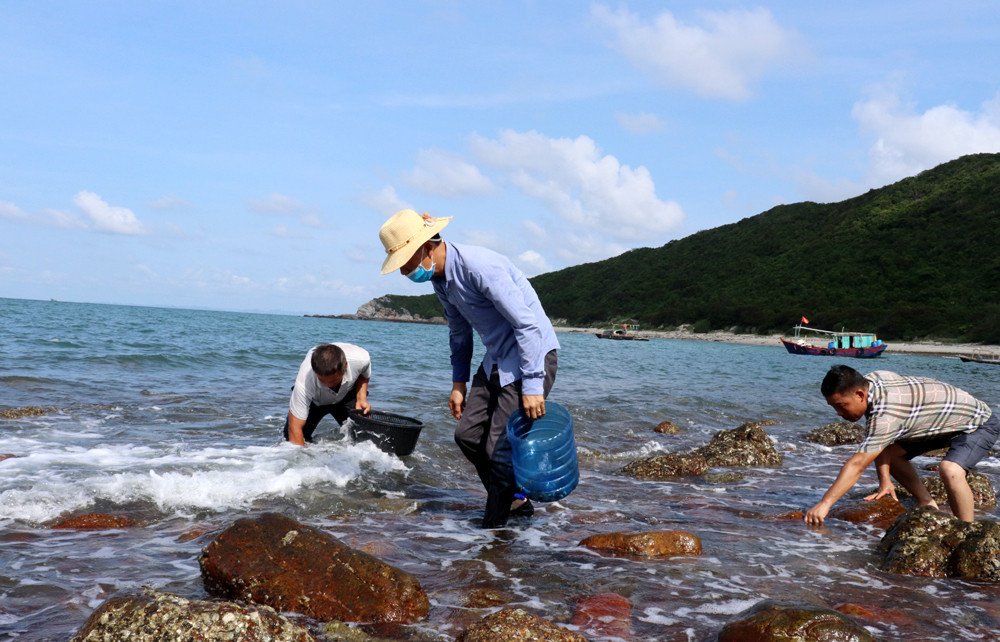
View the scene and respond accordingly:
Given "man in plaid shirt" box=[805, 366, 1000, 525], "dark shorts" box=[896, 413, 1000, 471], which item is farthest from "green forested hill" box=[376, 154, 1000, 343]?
→ "man in plaid shirt" box=[805, 366, 1000, 525]

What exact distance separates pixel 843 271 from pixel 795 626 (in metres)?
82.2

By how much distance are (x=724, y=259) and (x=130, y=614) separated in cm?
10171

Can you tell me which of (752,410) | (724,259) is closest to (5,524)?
(752,410)

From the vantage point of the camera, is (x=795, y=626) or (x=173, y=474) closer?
(x=795, y=626)

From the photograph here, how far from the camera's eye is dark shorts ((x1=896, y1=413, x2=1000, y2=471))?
17.1 ft

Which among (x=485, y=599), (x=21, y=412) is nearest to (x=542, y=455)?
(x=485, y=599)

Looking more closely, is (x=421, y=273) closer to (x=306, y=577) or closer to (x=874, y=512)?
(x=306, y=577)

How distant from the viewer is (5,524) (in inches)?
193

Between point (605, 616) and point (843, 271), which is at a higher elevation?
point (843, 271)

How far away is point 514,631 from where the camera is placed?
2949mm

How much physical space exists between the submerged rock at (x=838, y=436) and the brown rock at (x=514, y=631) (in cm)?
906

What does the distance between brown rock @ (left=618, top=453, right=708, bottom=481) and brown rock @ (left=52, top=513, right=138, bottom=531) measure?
507 centimetres

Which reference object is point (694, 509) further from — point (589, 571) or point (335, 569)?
point (335, 569)

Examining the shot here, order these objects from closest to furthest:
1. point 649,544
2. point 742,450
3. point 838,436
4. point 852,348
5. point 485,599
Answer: point 485,599 < point 649,544 < point 742,450 < point 838,436 < point 852,348
